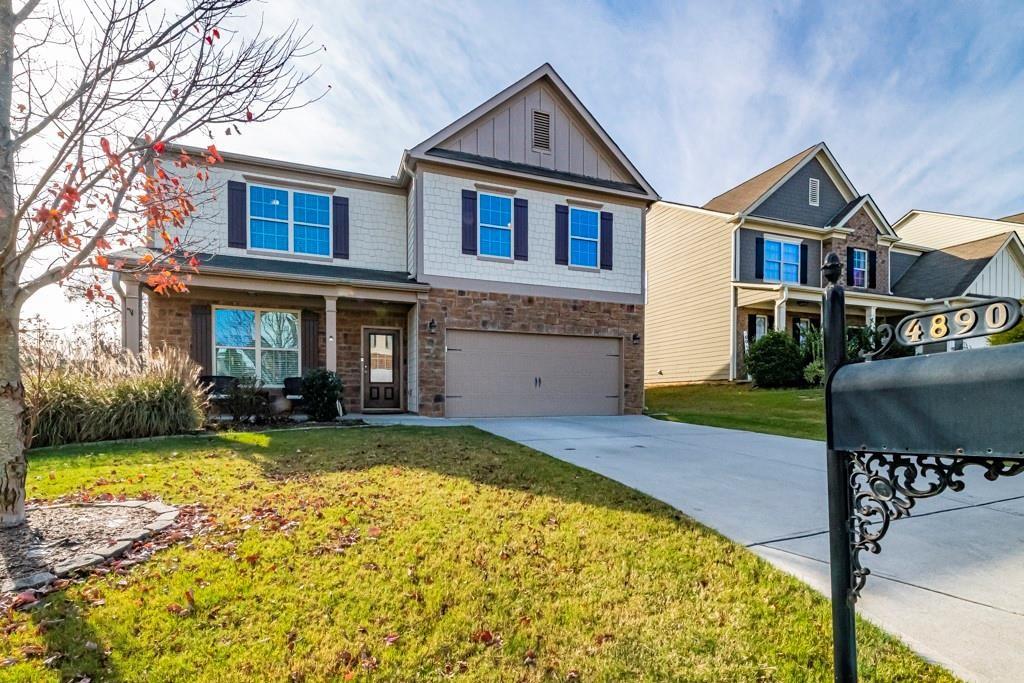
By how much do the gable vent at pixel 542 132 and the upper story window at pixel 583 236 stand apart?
171cm

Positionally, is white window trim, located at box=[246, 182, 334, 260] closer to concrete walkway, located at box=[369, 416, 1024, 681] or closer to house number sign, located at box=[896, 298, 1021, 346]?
concrete walkway, located at box=[369, 416, 1024, 681]

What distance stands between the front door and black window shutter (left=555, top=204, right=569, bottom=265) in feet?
15.2

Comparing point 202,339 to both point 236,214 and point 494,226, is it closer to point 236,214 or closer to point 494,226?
point 236,214

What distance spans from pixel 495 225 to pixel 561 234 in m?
1.75

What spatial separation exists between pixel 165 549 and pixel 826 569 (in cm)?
432

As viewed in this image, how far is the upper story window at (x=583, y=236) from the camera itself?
1302 cm

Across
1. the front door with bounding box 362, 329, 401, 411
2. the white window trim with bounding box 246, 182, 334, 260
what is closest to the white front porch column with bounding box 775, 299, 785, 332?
the front door with bounding box 362, 329, 401, 411

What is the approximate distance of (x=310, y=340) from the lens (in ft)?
39.7

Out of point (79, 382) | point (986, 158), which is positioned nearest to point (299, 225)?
point (79, 382)

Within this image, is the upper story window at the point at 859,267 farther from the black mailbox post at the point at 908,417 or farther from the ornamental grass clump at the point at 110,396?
the ornamental grass clump at the point at 110,396

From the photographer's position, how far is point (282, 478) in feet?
17.2

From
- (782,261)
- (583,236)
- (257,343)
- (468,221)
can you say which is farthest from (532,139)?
(782,261)

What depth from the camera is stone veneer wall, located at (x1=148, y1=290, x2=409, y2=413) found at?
10.9 m

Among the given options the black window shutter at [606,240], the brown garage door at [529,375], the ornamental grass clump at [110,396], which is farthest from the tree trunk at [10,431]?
the black window shutter at [606,240]
